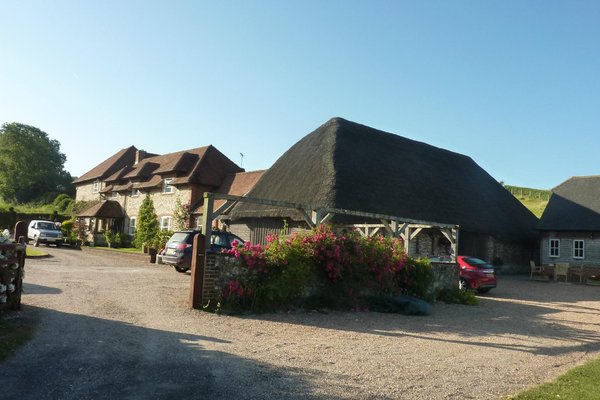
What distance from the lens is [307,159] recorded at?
87.1 feet

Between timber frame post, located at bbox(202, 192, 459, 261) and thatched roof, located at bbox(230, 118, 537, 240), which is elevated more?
thatched roof, located at bbox(230, 118, 537, 240)

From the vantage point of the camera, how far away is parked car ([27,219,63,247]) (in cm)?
3175

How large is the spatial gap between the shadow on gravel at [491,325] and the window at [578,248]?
1534 centimetres

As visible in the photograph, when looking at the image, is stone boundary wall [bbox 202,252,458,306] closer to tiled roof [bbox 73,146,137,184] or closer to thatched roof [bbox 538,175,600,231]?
thatched roof [bbox 538,175,600,231]

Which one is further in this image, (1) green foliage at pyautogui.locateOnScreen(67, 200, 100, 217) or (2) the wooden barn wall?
(1) green foliage at pyautogui.locateOnScreen(67, 200, 100, 217)

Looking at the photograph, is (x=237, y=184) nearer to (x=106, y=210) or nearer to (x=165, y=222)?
(x=165, y=222)

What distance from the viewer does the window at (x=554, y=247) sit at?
95.6 feet

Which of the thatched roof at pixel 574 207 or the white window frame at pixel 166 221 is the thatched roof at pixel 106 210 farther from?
the thatched roof at pixel 574 207

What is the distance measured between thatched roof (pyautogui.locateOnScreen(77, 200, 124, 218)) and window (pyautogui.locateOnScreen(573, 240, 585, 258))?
33.8 meters

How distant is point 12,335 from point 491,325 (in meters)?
9.63

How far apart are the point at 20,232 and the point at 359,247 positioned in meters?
8.04

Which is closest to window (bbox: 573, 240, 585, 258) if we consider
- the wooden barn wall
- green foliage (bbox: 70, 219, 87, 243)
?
the wooden barn wall

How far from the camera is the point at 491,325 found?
35.1 feet

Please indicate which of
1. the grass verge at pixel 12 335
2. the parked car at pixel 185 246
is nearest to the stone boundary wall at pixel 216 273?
the grass verge at pixel 12 335
